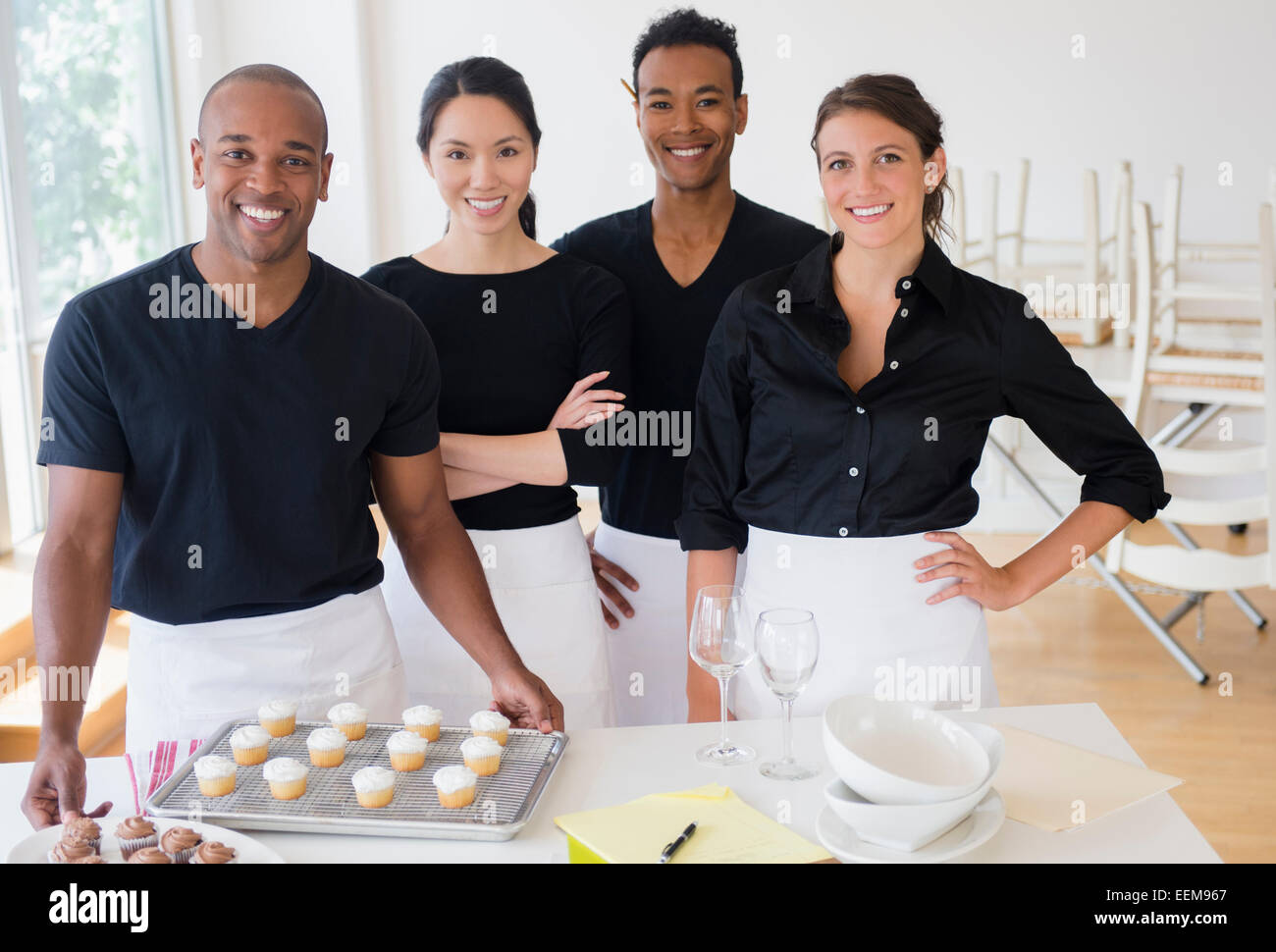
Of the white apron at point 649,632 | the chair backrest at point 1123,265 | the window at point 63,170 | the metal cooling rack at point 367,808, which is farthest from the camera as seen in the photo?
the chair backrest at point 1123,265

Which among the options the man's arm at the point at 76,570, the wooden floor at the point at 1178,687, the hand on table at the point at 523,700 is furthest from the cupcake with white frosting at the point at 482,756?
the wooden floor at the point at 1178,687

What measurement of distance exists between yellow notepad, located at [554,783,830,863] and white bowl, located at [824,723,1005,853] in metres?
0.05

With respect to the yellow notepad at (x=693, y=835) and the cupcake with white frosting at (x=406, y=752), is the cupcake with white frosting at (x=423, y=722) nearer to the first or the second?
the cupcake with white frosting at (x=406, y=752)

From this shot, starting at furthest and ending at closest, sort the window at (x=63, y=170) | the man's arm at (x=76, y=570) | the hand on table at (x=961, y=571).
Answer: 1. the window at (x=63, y=170)
2. the hand on table at (x=961, y=571)
3. the man's arm at (x=76, y=570)

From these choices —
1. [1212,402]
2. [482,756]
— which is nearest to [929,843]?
[482,756]

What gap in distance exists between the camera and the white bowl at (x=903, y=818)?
125cm

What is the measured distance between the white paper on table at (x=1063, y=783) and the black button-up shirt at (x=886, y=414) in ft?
1.46

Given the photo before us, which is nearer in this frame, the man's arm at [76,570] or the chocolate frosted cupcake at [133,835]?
the chocolate frosted cupcake at [133,835]

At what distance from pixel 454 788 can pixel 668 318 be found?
3.99 feet
